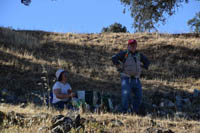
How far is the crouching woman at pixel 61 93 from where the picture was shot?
291 inches

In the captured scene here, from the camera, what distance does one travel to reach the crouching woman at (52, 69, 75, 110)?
24.2 ft

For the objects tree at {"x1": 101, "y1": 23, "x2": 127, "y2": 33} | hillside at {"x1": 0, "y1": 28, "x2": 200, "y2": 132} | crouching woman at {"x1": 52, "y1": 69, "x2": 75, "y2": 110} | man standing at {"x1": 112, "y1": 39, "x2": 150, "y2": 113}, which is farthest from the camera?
tree at {"x1": 101, "y1": 23, "x2": 127, "y2": 33}

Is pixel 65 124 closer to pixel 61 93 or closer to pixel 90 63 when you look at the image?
pixel 61 93

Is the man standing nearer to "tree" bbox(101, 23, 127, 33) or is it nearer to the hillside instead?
the hillside

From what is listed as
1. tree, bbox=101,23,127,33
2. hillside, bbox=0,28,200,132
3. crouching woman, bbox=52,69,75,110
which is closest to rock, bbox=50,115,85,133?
crouching woman, bbox=52,69,75,110

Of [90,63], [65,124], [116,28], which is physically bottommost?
[65,124]

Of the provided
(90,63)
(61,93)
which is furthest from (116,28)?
(61,93)

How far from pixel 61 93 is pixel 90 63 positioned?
7.50 meters

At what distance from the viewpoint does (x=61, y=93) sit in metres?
7.55

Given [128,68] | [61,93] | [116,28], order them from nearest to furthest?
[128,68], [61,93], [116,28]

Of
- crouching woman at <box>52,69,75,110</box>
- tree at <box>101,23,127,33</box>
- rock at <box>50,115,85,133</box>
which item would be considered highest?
tree at <box>101,23,127,33</box>

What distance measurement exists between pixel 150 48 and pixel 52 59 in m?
6.06

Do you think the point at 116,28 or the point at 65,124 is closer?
the point at 65,124

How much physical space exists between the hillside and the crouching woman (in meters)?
0.62
